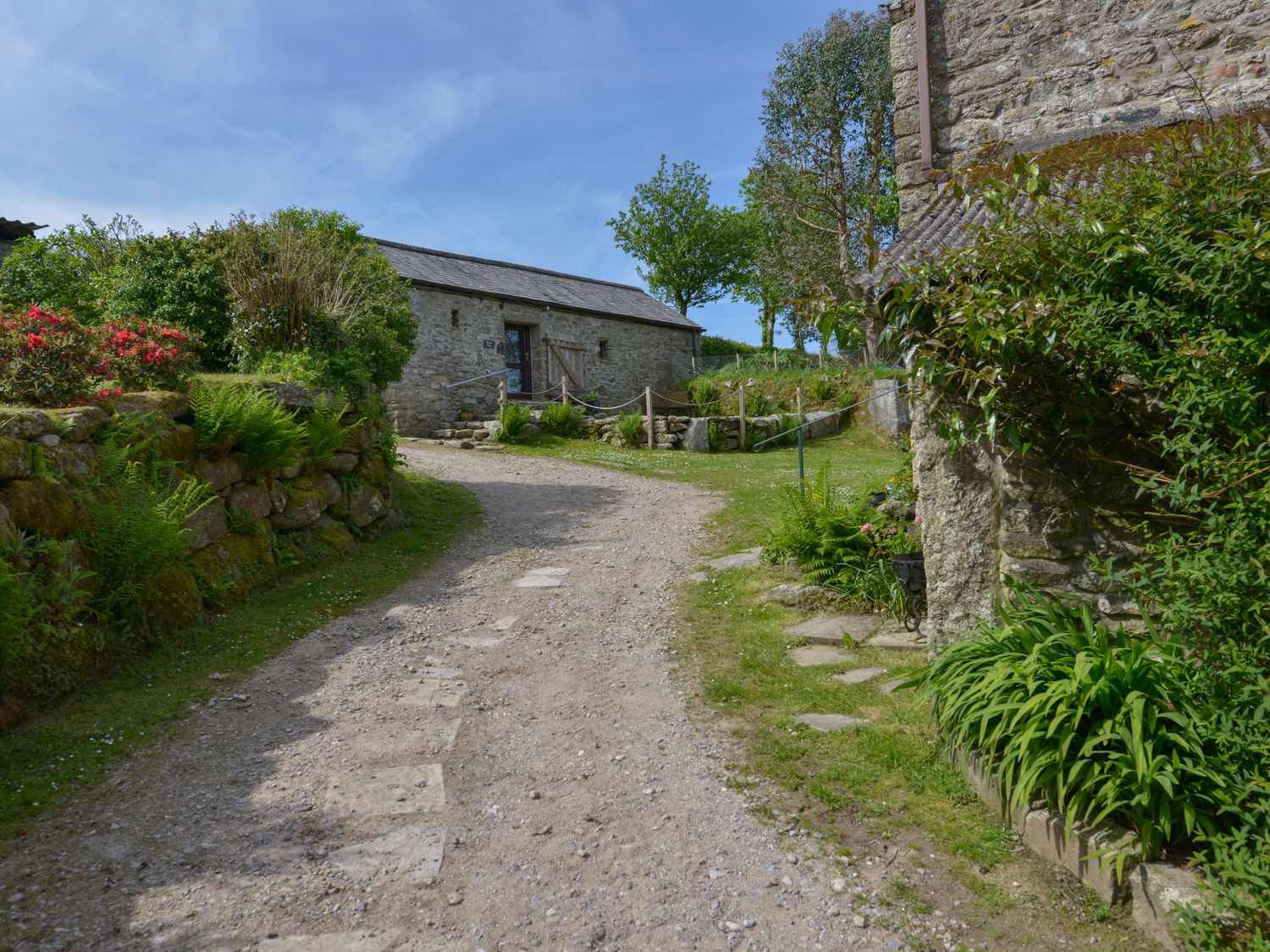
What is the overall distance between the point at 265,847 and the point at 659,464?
1230 cm

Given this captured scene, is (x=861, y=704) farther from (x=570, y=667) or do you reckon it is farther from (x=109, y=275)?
(x=109, y=275)

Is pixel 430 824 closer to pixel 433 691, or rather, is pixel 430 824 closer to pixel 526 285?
pixel 433 691

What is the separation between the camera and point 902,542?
616 cm

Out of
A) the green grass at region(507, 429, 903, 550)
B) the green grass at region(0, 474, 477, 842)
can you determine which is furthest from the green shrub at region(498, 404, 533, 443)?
the green grass at region(0, 474, 477, 842)

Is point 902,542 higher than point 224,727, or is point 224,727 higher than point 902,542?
point 902,542

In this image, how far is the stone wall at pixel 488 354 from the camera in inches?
720

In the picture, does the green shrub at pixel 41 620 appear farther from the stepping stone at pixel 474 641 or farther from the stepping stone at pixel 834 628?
the stepping stone at pixel 834 628

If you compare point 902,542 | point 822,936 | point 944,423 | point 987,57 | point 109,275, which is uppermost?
point 987,57

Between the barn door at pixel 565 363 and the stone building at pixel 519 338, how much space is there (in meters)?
0.03

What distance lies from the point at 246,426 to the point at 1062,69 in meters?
7.62

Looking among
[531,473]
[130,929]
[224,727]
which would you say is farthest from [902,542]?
[531,473]

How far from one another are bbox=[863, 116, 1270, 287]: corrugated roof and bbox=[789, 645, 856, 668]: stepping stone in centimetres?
245

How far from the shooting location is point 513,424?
57.4 feet

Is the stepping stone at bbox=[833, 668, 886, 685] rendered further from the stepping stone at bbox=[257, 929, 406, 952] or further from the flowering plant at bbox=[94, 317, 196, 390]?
the flowering plant at bbox=[94, 317, 196, 390]
